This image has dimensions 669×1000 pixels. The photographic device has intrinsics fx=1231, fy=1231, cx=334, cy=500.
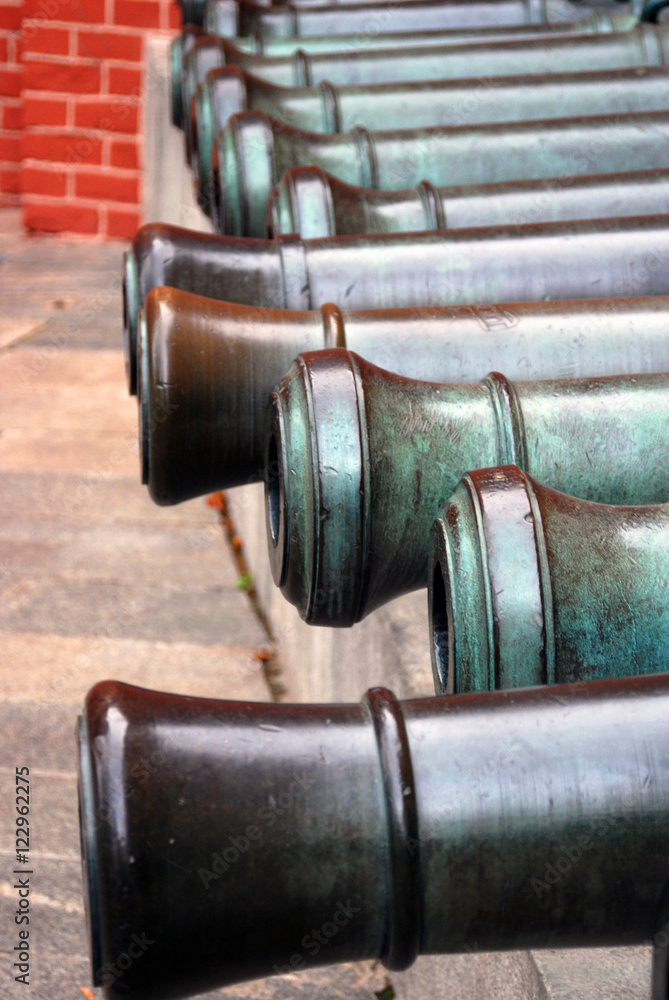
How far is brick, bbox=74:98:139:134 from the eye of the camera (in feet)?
26.4

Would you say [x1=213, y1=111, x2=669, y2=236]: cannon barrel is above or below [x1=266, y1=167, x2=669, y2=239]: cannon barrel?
above

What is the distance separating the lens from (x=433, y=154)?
96.7 inches

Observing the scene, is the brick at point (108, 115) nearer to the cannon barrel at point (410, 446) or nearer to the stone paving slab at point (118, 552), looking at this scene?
the stone paving slab at point (118, 552)

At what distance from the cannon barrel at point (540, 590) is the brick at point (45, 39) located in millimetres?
7534

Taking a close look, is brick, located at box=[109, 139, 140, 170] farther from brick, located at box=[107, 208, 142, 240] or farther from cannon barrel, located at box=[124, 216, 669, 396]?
cannon barrel, located at box=[124, 216, 669, 396]

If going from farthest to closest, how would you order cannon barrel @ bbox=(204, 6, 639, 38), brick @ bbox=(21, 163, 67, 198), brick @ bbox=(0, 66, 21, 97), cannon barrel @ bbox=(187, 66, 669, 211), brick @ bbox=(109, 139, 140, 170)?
brick @ bbox=(0, 66, 21, 97), brick @ bbox=(21, 163, 67, 198), brick @ bbox=(109, 139, 140, 170), cannon barrel @ bbox=(204, 6, 639, 38), cannon barrel @ bbox=(187, 66, 669, 211)

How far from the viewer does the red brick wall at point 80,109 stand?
7.80 metres

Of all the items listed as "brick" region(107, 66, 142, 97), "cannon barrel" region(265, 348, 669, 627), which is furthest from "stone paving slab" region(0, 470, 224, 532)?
"brick" region(107, 66, 142, 97)

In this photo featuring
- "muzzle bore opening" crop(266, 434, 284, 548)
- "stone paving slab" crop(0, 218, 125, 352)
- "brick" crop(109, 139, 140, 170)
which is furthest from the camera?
"brick" crop(109, 139, 140, 170)

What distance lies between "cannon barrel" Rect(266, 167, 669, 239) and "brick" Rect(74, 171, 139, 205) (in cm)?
639

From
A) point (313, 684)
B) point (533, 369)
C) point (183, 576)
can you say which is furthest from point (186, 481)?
point (183, 576)

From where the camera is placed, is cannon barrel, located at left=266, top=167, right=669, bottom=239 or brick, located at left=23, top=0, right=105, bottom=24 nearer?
cannon barrel, located at left=266, top=167, right=669, bottom=239

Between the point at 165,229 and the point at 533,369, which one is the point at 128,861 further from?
the point at 165,229

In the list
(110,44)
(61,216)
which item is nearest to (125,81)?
(110,44)
